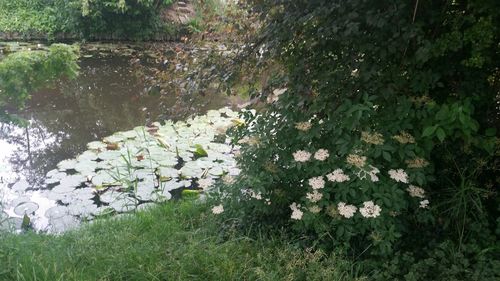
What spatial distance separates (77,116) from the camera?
6293 mm

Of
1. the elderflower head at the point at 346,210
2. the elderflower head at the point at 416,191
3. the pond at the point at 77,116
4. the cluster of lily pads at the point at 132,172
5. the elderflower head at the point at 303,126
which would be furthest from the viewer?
the cluster of lily pads at the point at 132,172

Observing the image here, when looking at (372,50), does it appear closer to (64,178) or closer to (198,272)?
(198,272)

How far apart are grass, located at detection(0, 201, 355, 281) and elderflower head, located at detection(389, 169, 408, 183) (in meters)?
0.51

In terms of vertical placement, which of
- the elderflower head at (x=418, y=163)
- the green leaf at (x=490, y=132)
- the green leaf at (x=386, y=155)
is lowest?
the elderflower head at (x=418, y=163)

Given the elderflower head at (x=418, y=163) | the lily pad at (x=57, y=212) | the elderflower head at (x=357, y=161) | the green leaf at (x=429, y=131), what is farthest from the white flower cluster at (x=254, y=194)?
the lily pad at (x=57, y=212)

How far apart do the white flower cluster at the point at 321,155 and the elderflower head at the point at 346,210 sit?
261 millimetres

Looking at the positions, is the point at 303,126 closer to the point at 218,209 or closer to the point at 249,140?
the point at 249,140

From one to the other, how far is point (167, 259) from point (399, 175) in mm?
1302

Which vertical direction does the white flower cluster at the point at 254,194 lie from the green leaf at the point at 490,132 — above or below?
below

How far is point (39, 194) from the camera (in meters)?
4.20

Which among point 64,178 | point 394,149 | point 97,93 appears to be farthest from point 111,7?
point 394,149

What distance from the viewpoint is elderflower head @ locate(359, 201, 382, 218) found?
6.93 feet

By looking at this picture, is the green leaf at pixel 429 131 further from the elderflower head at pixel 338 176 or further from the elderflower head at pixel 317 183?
the elderflower head at pixel 317 183

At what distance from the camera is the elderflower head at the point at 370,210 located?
2111 mm
